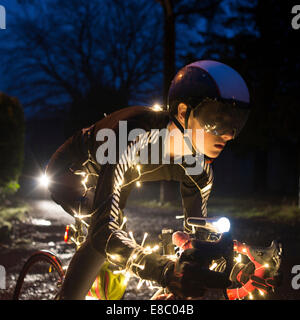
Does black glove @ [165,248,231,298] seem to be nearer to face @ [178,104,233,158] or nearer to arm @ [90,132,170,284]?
arm @ [90,132,170,284]

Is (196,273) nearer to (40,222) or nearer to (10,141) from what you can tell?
(10,141)

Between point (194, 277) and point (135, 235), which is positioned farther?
point (135, 235)

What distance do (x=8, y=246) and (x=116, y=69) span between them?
27.1m

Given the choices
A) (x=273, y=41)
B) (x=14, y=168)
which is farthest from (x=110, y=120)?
(x=273, y=41)

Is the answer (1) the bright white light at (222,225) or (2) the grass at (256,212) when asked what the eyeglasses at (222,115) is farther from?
(2) the grass at (256,212)

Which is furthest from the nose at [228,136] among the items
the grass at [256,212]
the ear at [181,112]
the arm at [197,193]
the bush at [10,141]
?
the grass at [256,212]

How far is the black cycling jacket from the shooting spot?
2168 mm

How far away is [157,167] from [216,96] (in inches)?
28.5

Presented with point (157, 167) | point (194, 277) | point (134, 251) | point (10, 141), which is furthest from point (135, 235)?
point (194, 277)

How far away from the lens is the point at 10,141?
11.1m

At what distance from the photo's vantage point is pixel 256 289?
2346mm

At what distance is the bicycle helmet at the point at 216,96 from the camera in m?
2.34

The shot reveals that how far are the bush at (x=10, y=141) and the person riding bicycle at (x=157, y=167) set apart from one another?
8521 millimetres
